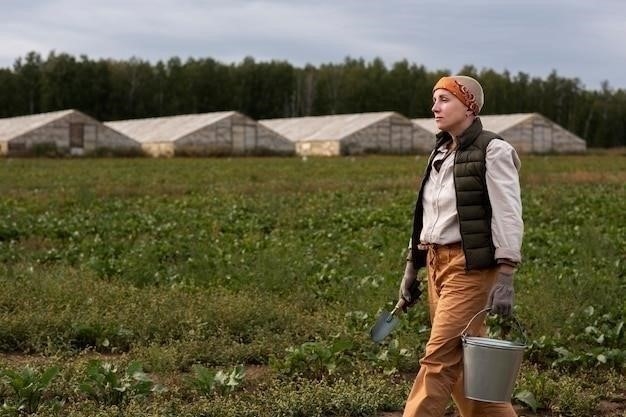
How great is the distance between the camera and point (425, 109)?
87688 mm

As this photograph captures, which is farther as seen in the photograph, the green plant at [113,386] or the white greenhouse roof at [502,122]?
the white greenhouse roof at [502,122]

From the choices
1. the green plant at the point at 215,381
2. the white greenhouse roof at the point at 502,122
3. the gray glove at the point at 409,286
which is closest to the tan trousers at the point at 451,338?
the gray glove at the point at 409,286

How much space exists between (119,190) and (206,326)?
1503 centimetres

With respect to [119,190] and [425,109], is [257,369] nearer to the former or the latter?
[119,190]

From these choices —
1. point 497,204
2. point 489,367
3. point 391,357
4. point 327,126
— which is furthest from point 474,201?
point 327,126

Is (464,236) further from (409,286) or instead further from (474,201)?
(409,286)

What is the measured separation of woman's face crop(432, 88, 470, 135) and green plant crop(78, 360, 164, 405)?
2.31 metres

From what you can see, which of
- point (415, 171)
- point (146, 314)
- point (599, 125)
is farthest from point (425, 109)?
point (146, 314)

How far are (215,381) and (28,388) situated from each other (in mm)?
1073

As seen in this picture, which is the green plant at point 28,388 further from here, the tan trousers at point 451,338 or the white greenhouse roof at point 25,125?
the white greenhouse roof at point 25,125

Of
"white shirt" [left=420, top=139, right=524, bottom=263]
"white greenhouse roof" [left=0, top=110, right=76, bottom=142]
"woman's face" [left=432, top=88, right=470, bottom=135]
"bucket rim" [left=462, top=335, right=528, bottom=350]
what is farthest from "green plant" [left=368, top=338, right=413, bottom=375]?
"white greenhouse roof" [left=0, top=110, right=76, bottom=142]

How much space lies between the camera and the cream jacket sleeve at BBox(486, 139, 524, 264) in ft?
14.1

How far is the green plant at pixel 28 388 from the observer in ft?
17.0

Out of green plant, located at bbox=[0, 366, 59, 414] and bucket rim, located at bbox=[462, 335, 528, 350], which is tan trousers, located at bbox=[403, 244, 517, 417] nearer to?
bucket rim, located at bbox=[462, 335, 528, 350]
